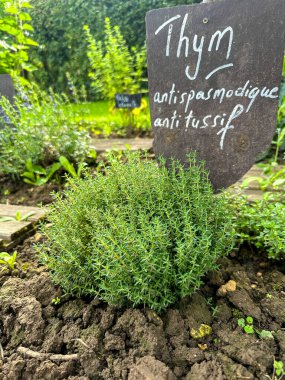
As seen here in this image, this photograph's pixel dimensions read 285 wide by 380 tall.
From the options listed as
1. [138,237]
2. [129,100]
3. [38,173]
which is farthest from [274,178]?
[129,100]

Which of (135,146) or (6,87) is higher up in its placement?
(6,87)

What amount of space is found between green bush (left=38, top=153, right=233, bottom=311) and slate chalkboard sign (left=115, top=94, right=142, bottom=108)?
2.62m

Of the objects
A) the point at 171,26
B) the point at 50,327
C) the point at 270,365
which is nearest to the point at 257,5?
the point at 171,26

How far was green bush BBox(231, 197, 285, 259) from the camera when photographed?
179cm

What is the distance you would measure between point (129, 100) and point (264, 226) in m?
3.08

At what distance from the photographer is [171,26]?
1906mm

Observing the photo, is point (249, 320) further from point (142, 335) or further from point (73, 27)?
→ point (73, 27)

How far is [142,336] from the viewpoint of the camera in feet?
4.64

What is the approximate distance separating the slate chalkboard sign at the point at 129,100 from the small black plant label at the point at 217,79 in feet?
8.05

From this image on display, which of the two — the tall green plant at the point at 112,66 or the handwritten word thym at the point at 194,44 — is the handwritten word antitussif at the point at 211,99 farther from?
the tall green plant at the point at 112,66

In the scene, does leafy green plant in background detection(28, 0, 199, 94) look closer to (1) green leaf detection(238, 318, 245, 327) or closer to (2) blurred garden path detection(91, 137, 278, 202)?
(2) blurred garden path detection(91, 137, 278, 202)

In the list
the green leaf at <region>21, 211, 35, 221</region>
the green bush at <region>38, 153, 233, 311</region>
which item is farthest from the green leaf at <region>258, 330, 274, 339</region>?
the green leaf at <region>21, 211, 35, 221</region>

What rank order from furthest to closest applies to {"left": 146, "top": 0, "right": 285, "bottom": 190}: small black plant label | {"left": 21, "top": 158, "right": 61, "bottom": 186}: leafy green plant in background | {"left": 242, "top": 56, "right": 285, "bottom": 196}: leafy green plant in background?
{"left": 21, "top": 158, "right": 61, "bottom": 186}: leafy green plant in background < {"left": 242, "top": 56, "right": 285, "bottom": 196}: leafy green plant in background < {"left": 146, "top": 0, "right": 285, "bottom": 190}: small black plant label

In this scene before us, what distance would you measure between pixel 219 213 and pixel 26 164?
6.94ft
